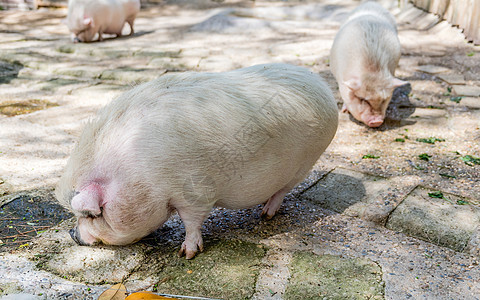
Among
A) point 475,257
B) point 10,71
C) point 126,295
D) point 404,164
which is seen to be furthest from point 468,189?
point 10,71

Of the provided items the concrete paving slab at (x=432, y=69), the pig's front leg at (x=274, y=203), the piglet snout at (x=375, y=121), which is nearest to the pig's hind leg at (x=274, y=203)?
the pig's front leg at (x=274, y=203)

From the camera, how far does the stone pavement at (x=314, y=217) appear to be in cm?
227

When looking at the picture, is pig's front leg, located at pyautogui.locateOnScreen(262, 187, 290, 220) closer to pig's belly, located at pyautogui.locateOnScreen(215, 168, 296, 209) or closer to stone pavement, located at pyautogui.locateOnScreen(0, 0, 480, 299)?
stone pavement, located at pyautogui.locateOnScreen(0, 0, 480, 299)

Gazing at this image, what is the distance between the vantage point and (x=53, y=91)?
232 inches

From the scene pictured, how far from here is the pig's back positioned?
2.25 m

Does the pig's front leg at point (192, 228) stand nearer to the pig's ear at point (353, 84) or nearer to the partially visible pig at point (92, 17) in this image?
the pig's ear at point (353, 84)

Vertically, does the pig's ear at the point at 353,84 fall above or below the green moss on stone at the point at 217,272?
above

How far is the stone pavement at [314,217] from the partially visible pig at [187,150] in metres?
0.22

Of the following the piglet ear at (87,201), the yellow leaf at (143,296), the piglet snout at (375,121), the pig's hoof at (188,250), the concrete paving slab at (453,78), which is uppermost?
the piglet ear at (87,201)

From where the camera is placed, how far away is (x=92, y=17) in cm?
851

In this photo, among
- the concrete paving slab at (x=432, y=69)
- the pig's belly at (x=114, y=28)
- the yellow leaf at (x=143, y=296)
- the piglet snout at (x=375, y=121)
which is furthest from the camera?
the pig's belly at (x=114, y=28)

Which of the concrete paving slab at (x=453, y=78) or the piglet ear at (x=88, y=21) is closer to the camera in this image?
the concrete paving slab at (x=453, y=78)

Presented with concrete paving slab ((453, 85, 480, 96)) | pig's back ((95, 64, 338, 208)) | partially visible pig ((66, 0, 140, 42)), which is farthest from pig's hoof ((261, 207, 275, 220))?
partially visible pig ((66, 0, 140, 42))

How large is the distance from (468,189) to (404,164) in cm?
58
